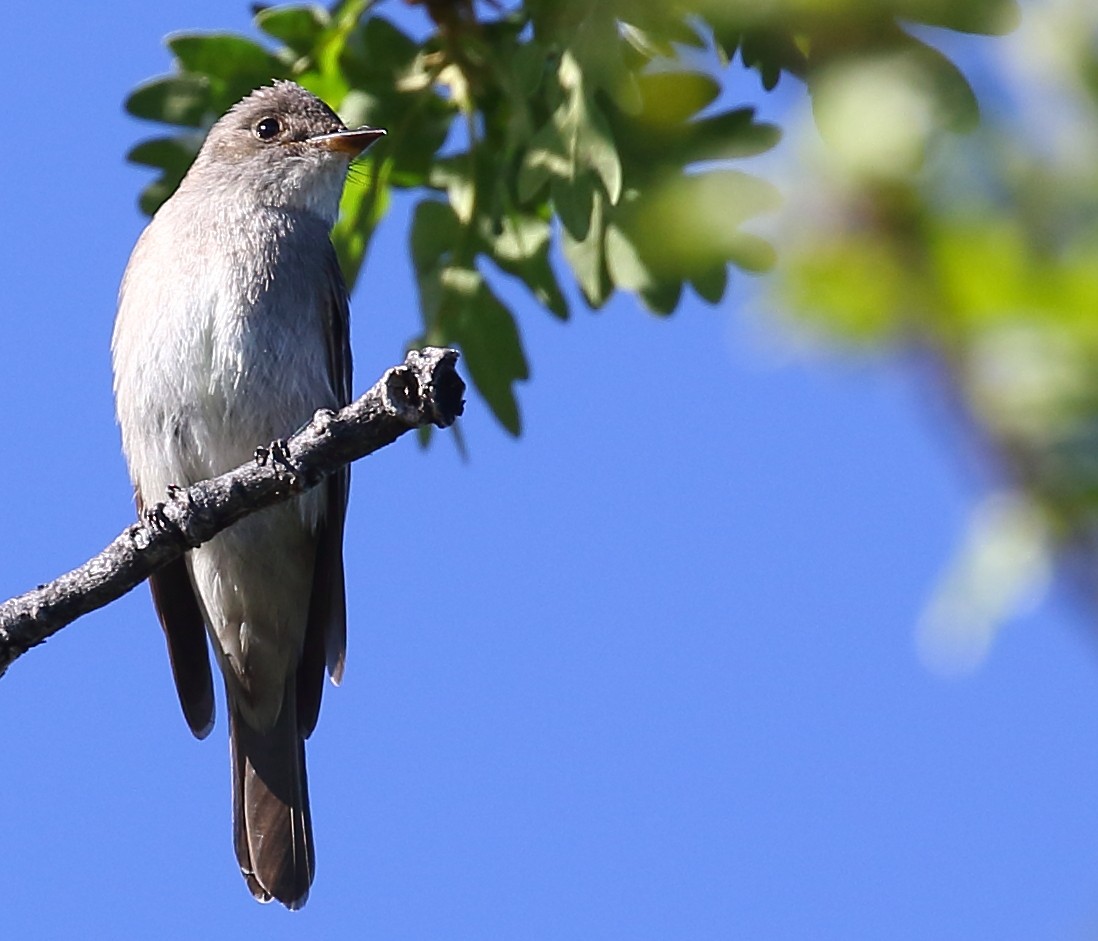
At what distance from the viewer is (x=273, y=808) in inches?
248

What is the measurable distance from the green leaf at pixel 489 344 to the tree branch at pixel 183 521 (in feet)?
3.21

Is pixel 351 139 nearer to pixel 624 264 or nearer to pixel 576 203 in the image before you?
pixel 624 264

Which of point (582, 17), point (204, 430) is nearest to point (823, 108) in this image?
point (582, 17)

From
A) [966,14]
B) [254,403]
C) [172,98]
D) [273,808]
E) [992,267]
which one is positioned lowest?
[992,267]

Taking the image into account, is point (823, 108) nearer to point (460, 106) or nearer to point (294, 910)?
point (460, 106)

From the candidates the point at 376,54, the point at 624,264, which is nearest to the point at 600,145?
the point at 624,264

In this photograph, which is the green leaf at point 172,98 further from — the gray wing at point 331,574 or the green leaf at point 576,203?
the green leaf at point 576,203

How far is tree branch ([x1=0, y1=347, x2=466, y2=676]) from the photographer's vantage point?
3.83m

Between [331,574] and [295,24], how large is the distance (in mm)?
2128

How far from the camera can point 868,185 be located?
106 centimetres

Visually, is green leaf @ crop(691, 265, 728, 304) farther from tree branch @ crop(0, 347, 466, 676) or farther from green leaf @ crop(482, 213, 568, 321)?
A: tree branch @ crop(0, 347, 466, 676)

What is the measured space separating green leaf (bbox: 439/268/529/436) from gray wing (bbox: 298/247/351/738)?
1.21 meters

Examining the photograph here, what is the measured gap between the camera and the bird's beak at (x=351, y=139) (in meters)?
5.31

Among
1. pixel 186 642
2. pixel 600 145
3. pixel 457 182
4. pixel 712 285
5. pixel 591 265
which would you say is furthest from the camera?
pixel 186 642
